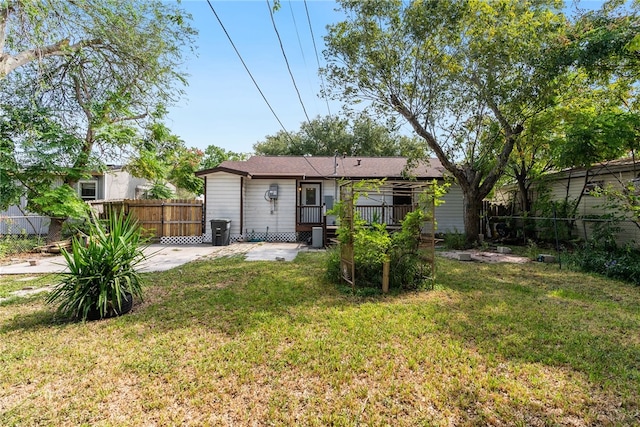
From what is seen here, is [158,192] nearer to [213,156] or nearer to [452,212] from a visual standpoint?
[213,156]

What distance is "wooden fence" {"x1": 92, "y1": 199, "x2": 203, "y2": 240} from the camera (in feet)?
41.4

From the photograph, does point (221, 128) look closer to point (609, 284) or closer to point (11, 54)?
point (11, 54)

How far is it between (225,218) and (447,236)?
8930 mm

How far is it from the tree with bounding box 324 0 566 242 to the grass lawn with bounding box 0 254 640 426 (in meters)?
6.24

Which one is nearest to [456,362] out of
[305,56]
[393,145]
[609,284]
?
[609,284]

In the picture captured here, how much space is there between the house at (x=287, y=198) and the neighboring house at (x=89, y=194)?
13.1 ft

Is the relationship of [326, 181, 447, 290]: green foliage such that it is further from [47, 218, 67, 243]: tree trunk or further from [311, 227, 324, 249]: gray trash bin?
[47, 218, 67, 243]: tree trunk

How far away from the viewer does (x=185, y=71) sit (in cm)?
1112

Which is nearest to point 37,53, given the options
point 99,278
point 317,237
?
point 99,278

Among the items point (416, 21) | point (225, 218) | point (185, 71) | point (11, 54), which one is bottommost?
point (225, 218)

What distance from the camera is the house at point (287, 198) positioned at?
13.0 meters

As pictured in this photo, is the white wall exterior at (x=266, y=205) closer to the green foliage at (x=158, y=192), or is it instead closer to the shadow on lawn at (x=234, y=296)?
the shadow on lawn at (x=234, y=296)

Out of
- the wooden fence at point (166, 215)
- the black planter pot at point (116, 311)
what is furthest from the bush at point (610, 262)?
the wooden fence at point (166, 215)

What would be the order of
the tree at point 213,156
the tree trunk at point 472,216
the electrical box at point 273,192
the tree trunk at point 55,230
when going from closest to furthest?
the tree trunk at point 55,230 → the tree trunk at point 472,216 → the electrical box at point 273,192 → the tree at point 213,156
